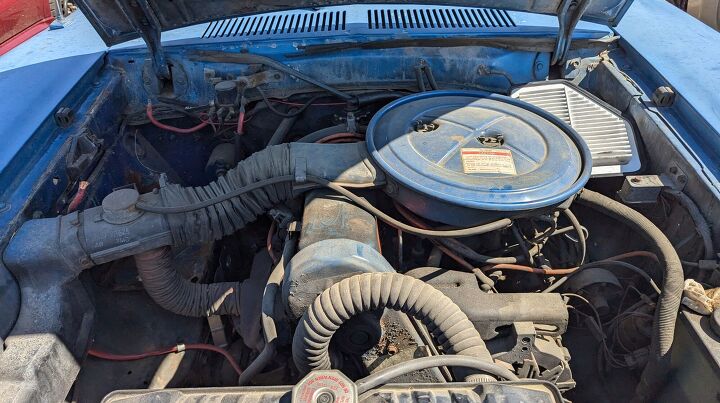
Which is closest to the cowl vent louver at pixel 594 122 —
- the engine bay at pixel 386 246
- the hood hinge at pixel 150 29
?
the engine bay at pixel 386 246

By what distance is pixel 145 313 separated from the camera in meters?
1.68

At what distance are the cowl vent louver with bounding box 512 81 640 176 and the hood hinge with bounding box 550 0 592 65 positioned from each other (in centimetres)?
13

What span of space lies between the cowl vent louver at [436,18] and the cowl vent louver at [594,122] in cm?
38

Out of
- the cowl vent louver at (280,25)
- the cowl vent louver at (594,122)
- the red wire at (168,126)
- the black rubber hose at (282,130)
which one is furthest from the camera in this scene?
the cowl vent louver at (280,25)

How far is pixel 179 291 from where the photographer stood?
155 cm

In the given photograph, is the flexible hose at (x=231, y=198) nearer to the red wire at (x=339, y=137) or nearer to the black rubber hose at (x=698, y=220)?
the red wire at (x=339, y=137)

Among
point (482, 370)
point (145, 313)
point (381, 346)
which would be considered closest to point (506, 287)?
point (381, 346)

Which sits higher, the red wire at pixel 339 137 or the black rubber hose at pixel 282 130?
the red wire at pixel 339 137

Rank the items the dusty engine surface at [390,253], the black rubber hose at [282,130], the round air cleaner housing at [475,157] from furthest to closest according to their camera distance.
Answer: the black rubber hose at [282,130] < the round air cleaner housing at [475,157] < the dusty engine surface at [390,253]

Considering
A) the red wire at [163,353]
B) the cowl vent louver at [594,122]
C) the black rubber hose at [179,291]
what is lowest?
the red wire at [163,353]

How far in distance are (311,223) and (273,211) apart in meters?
0.23

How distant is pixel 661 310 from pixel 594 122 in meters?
0.76

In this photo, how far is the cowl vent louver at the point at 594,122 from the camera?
168 cm

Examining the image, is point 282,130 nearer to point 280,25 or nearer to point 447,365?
point 280,25
